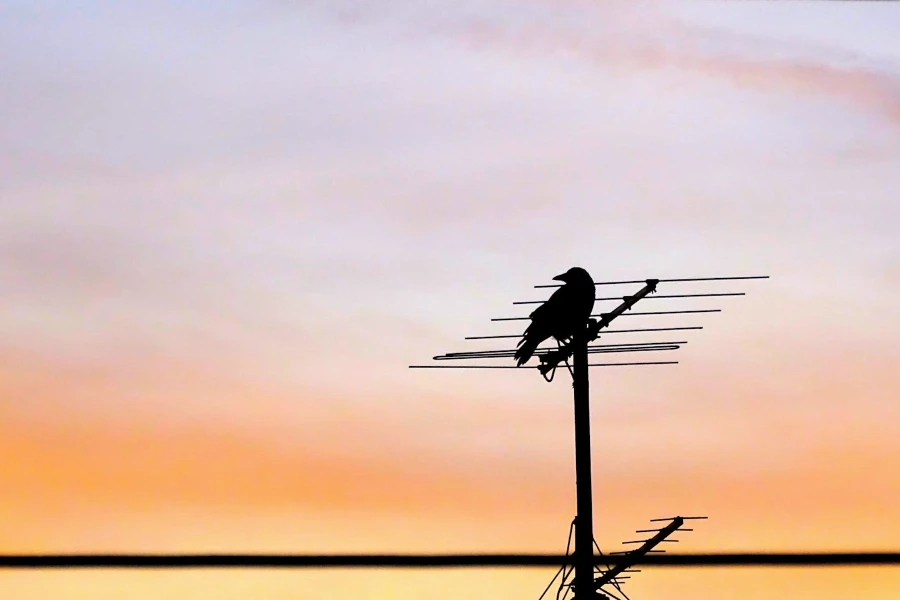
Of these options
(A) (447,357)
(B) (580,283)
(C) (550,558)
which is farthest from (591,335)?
(C) (550,558)

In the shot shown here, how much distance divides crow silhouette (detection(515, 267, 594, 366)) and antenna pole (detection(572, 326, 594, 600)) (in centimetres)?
57

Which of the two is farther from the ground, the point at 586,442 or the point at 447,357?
the point at 447,357

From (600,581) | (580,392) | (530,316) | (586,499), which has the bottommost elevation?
(600,581)

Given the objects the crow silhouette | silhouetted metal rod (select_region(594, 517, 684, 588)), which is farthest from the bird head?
silhouetted metal rod (select_region(594, 517, 684, 588))

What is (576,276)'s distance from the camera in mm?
12578

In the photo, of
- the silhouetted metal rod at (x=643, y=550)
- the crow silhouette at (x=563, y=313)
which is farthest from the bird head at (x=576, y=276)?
the silhouetted metal rod at (x=643, y=550)

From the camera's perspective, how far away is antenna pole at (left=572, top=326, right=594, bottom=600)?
11812mm

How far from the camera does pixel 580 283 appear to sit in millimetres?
12508

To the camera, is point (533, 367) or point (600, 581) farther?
point (533, 367)

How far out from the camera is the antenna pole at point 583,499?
11.8 m

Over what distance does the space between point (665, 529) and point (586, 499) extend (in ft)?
3.08

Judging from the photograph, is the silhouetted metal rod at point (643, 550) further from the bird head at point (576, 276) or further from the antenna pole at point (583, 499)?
the bird head at point (576, 276)

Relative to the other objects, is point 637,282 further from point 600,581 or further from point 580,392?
point 600,581

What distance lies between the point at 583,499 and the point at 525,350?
171 cm
